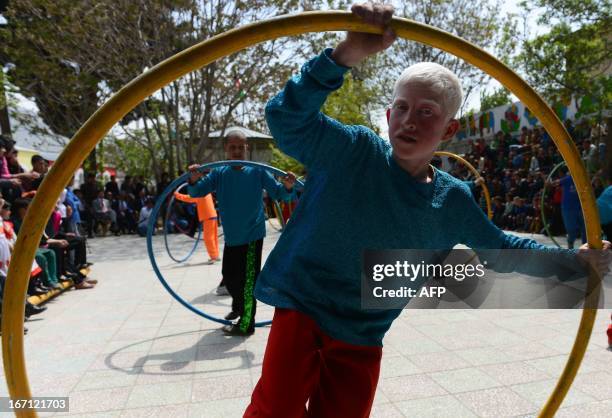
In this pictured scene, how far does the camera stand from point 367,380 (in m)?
1.94

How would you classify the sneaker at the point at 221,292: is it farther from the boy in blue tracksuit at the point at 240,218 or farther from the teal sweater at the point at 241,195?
the teal sweater at the point at 241,195

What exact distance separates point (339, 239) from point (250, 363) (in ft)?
8.89

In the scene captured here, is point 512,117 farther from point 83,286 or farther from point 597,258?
point 597,258

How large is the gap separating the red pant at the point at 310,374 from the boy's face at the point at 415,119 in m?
0.75

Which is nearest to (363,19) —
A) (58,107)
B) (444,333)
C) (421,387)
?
(421,387)

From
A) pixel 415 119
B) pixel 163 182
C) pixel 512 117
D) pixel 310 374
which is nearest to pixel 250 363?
pixel 310 374

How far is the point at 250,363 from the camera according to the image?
4.22m

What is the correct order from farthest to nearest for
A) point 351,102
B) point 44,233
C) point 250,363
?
1. point 351,102
2. point 44,233
3. point 250,363

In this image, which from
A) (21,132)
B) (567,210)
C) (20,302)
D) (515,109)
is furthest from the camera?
(21,132)

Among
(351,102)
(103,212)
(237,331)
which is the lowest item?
(237,331)

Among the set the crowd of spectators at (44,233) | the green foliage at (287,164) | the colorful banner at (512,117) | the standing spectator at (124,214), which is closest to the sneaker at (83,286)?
the crowd of spectators at (44,233)

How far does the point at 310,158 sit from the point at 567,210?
865 centimetres

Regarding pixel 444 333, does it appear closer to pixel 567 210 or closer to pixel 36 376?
pixel 36 376

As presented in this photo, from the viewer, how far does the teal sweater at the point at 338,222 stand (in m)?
1.85
